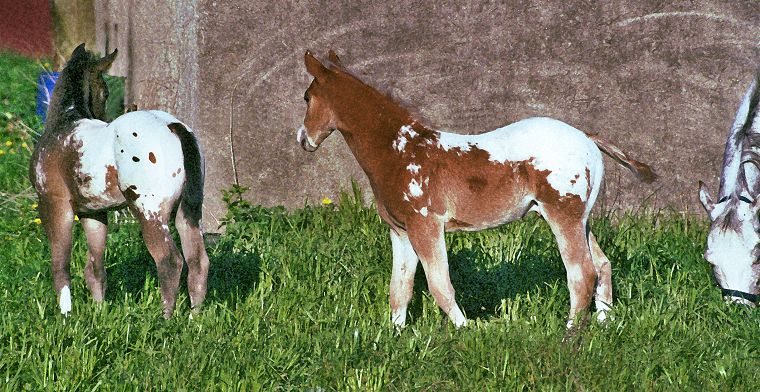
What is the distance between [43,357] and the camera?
5.60 m

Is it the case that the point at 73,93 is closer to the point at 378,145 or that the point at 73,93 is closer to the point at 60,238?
the point at 60,238

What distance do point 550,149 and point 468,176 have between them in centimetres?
43

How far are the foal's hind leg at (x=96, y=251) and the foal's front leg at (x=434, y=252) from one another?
67.4 inches

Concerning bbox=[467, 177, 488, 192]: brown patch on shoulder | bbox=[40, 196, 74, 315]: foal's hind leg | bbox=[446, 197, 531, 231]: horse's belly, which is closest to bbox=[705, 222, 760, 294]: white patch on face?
bbox=[446, 197, 531, 231]: horse's belly

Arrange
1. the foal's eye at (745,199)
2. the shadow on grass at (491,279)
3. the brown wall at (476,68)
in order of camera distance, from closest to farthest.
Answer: the foal's eye at (745,199)
the shadow on grass at (491,279)
the brown wall at (476,68)

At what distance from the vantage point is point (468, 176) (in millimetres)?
5949

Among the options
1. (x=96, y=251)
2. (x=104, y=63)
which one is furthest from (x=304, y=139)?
(x=96, y=251)

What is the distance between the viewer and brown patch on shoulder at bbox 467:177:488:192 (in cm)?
593

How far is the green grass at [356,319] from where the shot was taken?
17.8 ft

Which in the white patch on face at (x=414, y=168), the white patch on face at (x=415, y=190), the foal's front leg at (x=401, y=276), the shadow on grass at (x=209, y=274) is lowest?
the shadow on grass at (x=209, y=274)

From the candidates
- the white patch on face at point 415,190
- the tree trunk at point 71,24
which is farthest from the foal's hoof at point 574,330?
the tree trunk at point 71,24

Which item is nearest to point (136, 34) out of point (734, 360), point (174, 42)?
point (174, 42)

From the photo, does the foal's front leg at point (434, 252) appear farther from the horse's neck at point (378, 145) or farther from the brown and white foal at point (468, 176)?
the horse's neck at point (378, 145)

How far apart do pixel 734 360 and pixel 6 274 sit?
14.2 feet
